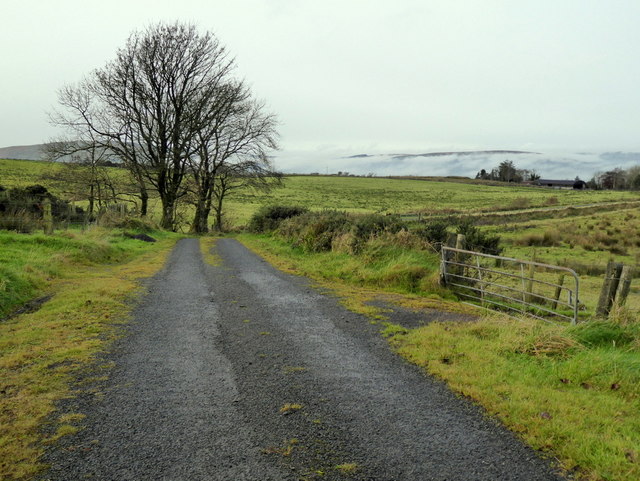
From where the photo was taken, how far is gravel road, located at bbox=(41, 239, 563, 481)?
334cm

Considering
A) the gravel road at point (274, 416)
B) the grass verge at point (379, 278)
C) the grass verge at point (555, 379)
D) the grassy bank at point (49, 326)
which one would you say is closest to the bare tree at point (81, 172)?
the grassy bank at point (49, 326)

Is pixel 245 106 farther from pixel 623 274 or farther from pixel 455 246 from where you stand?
pixel 623 274

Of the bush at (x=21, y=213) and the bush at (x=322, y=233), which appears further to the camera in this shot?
the bush at (x=21, y=213)

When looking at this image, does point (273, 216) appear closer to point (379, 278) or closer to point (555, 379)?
point (379, 278)

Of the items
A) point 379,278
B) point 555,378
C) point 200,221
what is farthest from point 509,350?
point 200,221

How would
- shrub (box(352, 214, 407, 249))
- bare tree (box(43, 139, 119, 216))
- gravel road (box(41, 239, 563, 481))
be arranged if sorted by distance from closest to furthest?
gravel road (box(41, 239, 563, 481)) < shrub (box(352, 214, 407, 249)) < bare tree (box(43, 139, 119, 216))

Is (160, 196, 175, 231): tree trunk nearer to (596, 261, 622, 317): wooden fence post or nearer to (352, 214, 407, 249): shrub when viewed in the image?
(352, 214, 407, 249): shrub

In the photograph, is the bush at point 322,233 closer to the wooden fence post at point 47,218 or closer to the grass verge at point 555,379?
the grass verge at point 555,379

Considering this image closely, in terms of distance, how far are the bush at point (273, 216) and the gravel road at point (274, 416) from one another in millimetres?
21369

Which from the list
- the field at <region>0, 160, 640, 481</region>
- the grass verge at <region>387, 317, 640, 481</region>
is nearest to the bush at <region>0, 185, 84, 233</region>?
the field at <region>0, 160, 640, 481</region>

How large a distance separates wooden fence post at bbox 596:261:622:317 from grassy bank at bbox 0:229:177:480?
752 cm

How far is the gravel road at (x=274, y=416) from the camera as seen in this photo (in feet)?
10.9

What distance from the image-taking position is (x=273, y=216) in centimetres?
2964

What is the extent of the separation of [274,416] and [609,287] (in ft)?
19.2
